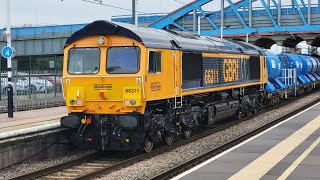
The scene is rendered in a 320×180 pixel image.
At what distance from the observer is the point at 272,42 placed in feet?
232

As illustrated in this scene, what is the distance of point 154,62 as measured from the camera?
1287 centimetres

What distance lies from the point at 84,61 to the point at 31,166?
3.04 m

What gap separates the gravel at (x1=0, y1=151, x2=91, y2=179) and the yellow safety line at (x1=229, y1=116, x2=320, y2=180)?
4.94 metres

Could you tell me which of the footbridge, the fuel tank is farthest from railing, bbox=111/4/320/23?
the fuel tank

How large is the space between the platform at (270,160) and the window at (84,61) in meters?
3.97

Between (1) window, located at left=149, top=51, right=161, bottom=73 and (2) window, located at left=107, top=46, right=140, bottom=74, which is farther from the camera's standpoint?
(1) window, located at left=149, top=51, right=161, bottom=73

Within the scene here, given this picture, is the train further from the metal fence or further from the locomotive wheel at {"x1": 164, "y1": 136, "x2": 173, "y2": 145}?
the metal fence

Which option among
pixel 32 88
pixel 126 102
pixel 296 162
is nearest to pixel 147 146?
pixel 126 102

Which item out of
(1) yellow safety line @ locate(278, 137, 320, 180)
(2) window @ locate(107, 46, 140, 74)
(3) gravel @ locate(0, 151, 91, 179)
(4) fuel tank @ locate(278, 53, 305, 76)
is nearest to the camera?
(1) yellow safety line @ locate(278, 137, 320, 180)

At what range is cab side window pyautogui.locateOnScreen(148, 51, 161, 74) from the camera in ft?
41.5

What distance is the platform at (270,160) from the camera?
966cm

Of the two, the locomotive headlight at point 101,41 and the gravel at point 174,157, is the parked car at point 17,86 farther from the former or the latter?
the locomotive headlight at point 101,41

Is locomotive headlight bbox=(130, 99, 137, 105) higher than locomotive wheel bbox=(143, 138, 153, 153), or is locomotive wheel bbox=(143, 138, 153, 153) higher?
locomotive headlight bbox=(130, 99, 137, 105)

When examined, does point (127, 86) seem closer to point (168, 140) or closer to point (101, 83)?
point (101, 83)
